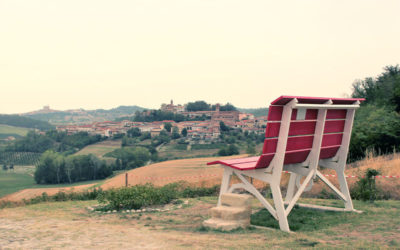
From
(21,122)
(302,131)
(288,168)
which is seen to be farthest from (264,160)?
(21,122)

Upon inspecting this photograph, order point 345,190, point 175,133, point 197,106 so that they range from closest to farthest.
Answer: point 345,190 → point 175,133 → point 197,106

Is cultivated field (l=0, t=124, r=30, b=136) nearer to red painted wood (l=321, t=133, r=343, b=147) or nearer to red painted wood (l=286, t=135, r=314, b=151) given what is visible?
red painted wood (l=321, t=133, r=343, b=147)

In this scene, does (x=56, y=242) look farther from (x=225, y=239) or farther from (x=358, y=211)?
(x=358, y=211)

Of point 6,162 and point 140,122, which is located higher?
point 140,122

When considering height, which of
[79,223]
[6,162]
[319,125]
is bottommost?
[6,162]

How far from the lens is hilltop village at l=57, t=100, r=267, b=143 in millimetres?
118438

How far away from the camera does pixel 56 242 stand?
478 centimetres

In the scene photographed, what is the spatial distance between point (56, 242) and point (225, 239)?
6.88ft

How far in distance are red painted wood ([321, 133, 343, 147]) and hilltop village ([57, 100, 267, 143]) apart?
103960 mm

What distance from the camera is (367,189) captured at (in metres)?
7.93

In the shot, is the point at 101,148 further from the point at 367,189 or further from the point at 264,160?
the point at 264,160

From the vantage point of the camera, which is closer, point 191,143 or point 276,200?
point 276,200

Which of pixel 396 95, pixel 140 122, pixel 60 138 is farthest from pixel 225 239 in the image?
pixel 140 122

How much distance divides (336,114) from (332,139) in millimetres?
426
